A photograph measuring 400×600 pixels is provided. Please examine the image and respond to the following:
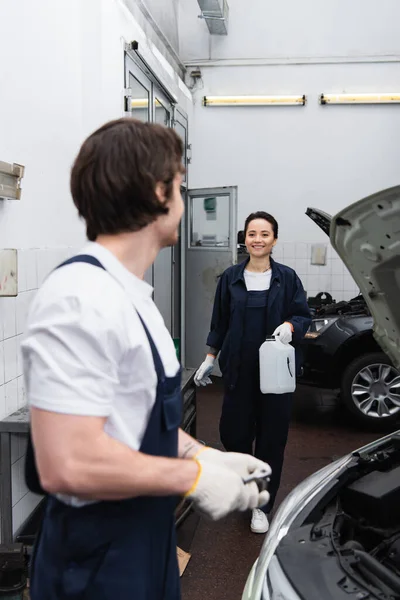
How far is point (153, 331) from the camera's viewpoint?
122 centimetres

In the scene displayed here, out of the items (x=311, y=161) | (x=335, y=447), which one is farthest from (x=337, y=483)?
(x=311, y=161)

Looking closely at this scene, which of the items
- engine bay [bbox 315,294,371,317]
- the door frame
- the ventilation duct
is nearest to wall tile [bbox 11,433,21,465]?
engine bay [bbox 315,294,371,317]

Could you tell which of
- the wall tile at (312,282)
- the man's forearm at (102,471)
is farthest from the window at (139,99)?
the man's forearm at (102,471)

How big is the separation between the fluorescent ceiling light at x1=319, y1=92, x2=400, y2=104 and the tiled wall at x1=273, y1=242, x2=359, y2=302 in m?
1.83

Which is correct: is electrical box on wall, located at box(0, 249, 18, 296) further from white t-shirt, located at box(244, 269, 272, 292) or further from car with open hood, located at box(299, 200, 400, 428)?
car with open hood, located at box(299, 200, 400, 428)

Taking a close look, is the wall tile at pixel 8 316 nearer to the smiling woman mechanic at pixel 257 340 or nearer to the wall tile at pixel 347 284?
the smiling woman mechanic at pixel 257 340

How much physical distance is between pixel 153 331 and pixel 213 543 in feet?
7.69

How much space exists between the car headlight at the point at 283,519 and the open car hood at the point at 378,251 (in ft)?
1.73

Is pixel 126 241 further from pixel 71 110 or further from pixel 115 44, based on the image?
pixel 115 44

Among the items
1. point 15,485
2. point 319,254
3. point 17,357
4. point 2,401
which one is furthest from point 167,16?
point 15,485

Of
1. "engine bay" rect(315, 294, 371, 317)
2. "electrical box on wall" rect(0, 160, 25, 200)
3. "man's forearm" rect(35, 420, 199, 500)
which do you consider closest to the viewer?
"man's forearm" rect(35, 420, 199, 500)

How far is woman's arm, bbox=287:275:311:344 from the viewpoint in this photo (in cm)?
332

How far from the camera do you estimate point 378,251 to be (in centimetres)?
187

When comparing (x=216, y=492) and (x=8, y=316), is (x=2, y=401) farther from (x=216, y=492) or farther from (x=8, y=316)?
(x=216, y=492)
